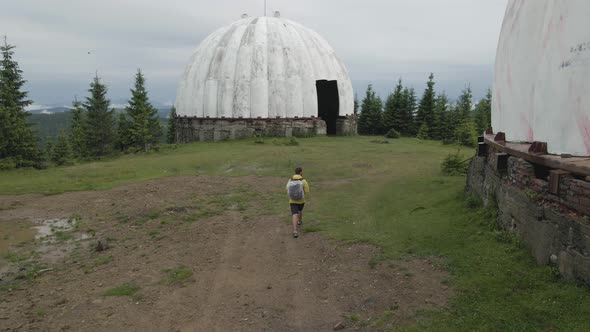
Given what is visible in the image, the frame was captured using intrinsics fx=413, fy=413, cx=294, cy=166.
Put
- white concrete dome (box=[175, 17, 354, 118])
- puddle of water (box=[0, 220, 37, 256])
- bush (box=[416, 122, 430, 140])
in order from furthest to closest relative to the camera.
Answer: bush (box=[416, 122, 430, 140]) → white concrete dome (box=[175, 17, 354, 118]) → puddle of water (box=[0, 220, 37, 256])

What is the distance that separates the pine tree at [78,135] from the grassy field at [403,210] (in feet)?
47.2

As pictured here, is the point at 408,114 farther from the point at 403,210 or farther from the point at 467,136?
the point at 403,210

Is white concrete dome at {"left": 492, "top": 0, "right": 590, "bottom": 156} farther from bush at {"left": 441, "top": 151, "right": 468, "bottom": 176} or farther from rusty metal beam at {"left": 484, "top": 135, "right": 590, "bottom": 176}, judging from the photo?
bush at {"left": 441, "top": 151, "right": 468, "bottom": 176}

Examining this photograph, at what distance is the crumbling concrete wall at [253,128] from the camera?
2569 cm

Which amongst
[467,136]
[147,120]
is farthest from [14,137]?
[467,136]

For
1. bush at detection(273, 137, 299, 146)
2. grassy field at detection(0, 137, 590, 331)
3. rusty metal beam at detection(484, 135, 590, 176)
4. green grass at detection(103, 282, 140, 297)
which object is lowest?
green grass at detection(103, 282, 140, 297)

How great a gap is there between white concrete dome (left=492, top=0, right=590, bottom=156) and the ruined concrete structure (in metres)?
0.01

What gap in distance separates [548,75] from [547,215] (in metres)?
2.28

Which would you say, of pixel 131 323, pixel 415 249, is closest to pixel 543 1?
pixel 415 249

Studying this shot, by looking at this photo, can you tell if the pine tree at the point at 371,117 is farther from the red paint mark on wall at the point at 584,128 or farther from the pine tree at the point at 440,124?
the red paint mark on wall at the point at 584,128

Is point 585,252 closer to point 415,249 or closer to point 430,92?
point 415,249

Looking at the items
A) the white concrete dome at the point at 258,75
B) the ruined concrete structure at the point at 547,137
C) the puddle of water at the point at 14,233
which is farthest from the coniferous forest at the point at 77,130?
the ruined concrete structure at the point at 547,137

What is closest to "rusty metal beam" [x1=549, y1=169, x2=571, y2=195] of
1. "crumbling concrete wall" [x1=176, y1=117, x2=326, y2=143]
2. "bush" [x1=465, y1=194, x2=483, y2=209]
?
"bush" [x1=465, y1=194, x2=483, y2=209]

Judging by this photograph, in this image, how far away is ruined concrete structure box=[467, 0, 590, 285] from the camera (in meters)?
5.46
